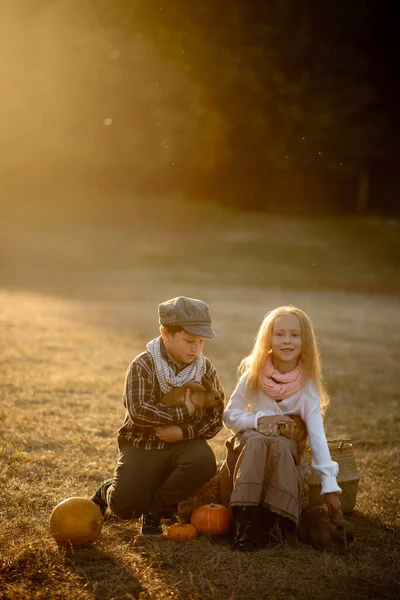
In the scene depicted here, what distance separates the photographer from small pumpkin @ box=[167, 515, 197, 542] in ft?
13.7

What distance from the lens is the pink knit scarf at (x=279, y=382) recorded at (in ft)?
14.7

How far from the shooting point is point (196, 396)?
175 inches

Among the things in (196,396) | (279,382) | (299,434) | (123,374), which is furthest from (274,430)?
(123,374)

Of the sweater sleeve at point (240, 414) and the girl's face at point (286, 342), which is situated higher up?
the girl's face at point (286, 342)

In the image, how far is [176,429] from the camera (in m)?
4.37

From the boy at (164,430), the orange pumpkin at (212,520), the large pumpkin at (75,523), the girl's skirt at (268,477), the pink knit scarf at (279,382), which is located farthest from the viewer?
the pink knit scarf at (279,382)

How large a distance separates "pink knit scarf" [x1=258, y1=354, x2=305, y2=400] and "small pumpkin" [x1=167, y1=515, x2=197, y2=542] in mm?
908

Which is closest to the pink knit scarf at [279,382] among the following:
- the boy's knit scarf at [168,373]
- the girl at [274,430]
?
the girl at [274,430]

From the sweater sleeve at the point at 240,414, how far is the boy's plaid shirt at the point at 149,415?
6 cm

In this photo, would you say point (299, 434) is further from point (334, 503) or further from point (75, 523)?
point (75, 523)

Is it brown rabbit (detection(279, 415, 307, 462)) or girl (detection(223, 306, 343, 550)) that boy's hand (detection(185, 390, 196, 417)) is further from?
brown rabbit (detection(279, 415, 307, 462))

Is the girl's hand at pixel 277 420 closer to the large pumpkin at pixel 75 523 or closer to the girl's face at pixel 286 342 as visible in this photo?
the girl's face at pixel 286 342

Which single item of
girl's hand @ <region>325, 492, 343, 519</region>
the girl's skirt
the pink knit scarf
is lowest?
girl's hand @ <region>325, 492, 343, 519</region>

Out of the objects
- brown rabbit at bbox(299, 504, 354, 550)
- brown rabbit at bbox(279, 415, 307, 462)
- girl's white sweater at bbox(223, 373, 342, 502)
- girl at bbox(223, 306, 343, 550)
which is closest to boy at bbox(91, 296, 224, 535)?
girl's white sweater at bbox(223, 373, 342, 502)
